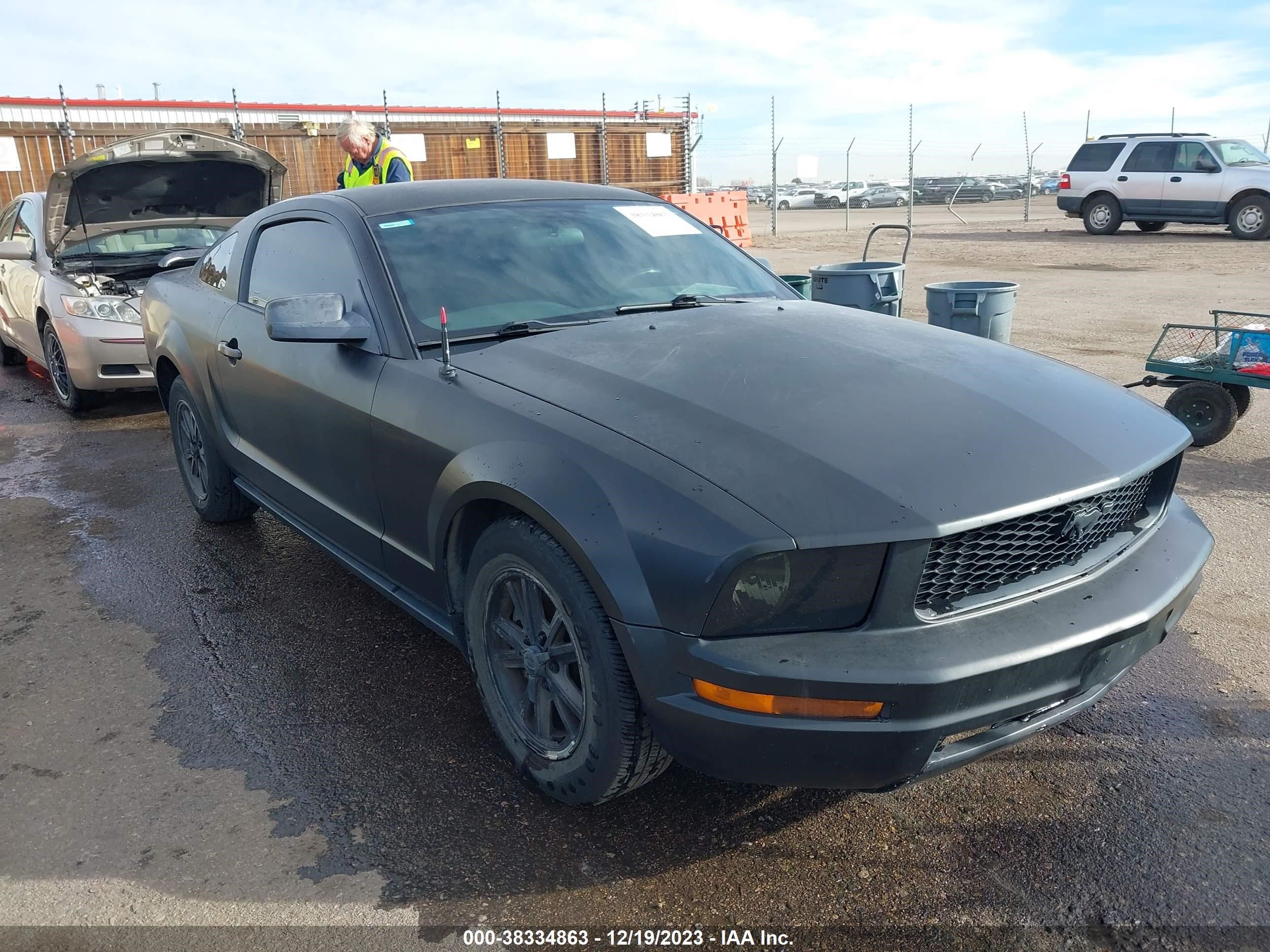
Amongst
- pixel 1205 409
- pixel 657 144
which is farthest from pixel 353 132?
pixel 657 144

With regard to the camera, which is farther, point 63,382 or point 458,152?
point 458,152

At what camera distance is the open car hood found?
6.86 m

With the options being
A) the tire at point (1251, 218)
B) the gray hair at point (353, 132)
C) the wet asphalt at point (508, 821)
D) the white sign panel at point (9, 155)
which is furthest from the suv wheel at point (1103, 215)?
the white sign panel at point (9, 155)

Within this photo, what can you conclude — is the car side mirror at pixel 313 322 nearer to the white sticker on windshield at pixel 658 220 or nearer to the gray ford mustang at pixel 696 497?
the gray ford mustang at pixel 696 497

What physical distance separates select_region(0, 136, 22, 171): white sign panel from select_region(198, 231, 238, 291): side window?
14503 millimetres

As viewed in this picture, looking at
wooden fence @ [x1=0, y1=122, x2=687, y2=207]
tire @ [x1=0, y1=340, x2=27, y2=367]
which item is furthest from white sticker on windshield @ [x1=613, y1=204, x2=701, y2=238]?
wooden fence @ [x1=0, y1=122, x2=687, y2=207]

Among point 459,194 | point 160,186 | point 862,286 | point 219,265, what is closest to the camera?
point 459,194

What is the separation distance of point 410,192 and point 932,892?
285cm

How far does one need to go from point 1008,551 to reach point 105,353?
6676 millimetres

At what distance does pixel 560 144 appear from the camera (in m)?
20.5

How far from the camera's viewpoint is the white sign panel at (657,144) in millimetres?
21594

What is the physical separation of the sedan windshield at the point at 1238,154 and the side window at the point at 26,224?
18743mm

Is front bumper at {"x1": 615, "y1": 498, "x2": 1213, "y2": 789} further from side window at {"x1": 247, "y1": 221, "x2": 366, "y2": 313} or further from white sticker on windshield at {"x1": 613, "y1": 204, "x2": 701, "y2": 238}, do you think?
white sticker on windshield at {"x1": 613, "y1": 204, "x2": 701, "y2": 238}

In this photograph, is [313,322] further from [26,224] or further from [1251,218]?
[1251,218]
